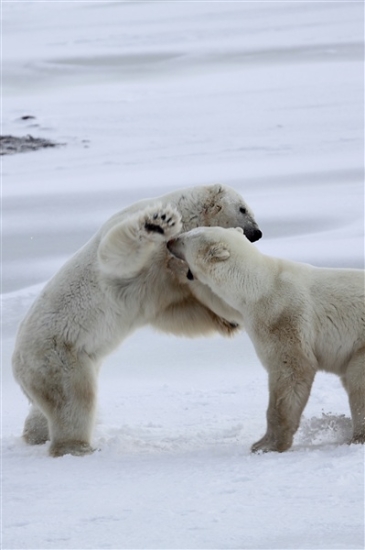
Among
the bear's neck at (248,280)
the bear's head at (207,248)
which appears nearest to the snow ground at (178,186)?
the bear's neck at (248,280)

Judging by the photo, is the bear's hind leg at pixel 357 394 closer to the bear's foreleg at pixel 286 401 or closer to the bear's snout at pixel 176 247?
the bear's foreleg at pixel 286 401

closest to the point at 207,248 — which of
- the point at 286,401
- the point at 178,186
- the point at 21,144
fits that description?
the point at 286,401

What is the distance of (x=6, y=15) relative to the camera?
87.1 ft

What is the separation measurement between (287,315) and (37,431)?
1.31 metres

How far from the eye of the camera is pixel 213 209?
409cm

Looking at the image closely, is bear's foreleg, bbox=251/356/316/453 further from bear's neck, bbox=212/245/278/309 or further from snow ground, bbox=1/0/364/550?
bear's neck, bbox=212/245/278/309

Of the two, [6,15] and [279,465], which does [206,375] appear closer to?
[279,465]

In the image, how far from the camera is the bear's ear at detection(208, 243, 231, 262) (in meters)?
3.74

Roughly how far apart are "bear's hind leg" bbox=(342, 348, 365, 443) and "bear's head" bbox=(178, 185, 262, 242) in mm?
867

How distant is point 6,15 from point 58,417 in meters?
24.3

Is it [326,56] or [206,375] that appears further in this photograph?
[326,56]

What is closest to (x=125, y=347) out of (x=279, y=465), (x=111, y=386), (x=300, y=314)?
(x=111, y=386)

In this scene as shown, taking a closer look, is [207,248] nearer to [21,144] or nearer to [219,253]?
[219,253]

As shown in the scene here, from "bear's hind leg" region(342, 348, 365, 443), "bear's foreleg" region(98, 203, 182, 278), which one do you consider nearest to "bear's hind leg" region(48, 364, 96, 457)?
"bear's foreleg" region(98, 203, 182, 278)
